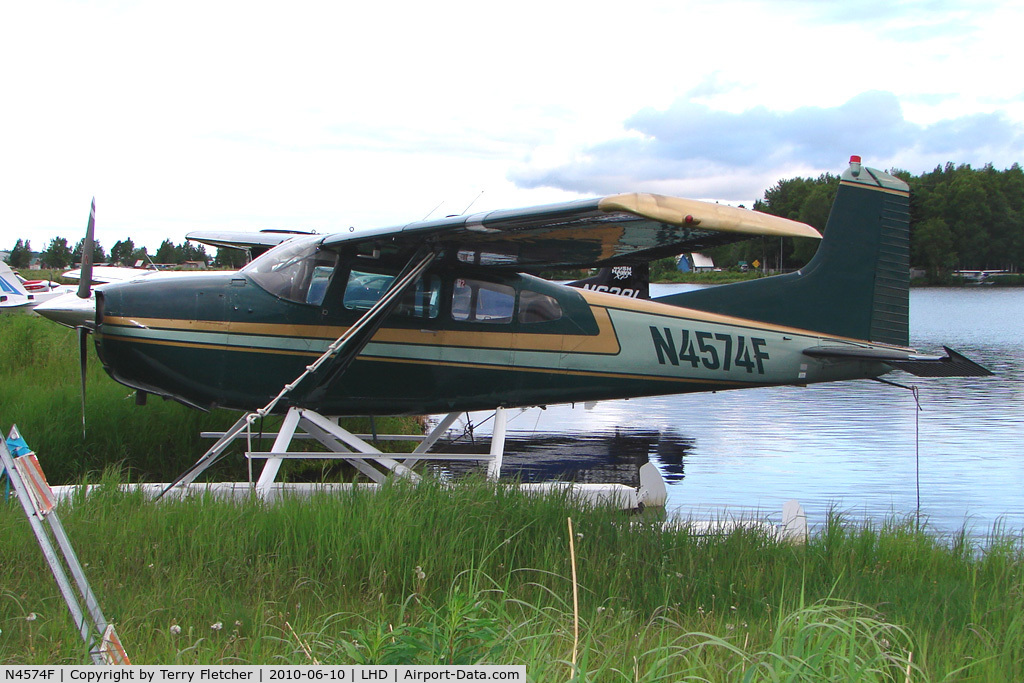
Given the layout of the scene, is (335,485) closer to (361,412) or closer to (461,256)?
(361,412)

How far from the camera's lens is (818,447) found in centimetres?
1114

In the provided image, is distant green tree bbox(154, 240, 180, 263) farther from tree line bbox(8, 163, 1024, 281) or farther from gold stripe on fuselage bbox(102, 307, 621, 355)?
gold stripe on fuselage bbox(102, 307, 621, 355)

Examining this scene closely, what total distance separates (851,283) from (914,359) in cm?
99

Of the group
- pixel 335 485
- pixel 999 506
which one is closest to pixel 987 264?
pixel 999 506

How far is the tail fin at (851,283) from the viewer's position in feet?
27.0

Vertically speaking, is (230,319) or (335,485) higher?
(230,319)

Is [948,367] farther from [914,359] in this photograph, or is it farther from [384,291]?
[384,291]

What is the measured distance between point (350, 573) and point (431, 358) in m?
3.27

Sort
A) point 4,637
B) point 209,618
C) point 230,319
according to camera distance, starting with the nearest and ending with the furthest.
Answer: point 4,637 → point 209,618 → point 230,319

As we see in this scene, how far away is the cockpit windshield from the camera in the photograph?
677cm

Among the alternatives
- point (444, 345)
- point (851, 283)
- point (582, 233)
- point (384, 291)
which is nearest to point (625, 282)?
point (851, 283)

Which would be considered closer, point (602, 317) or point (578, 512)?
point (578, 512)

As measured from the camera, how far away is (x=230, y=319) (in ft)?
21.8

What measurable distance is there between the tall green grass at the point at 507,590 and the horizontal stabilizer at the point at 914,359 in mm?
3107
